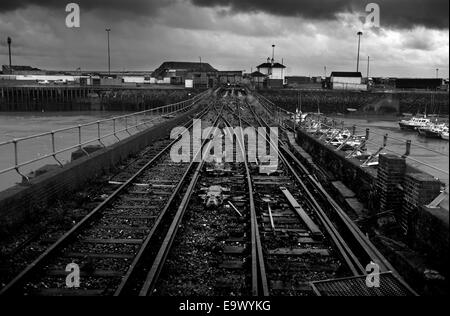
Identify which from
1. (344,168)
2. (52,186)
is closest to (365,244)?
(344,168)

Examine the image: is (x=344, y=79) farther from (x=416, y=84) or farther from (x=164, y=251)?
(x=164, y=251)

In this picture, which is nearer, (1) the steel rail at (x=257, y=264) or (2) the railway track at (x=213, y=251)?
(1) the steel rail at (x=257, y=264)

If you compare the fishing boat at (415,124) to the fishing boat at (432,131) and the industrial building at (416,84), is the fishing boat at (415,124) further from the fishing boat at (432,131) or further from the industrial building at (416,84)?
the industrial building at (416,84)

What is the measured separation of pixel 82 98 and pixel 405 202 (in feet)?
256

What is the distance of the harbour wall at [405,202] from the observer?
6.63m

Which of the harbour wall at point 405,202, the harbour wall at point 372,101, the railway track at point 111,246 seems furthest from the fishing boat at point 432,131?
the railway track at point 111,246

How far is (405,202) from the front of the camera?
324 inches

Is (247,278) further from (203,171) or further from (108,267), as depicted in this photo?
(203,171)

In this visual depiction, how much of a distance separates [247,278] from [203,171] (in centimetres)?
802

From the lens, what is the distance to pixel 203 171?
14.4m

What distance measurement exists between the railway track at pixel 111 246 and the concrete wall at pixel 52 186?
1025mm

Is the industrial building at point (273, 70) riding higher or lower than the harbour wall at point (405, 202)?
higher

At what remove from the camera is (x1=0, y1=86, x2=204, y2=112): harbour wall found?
Answer: 76562 millimetres
